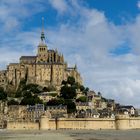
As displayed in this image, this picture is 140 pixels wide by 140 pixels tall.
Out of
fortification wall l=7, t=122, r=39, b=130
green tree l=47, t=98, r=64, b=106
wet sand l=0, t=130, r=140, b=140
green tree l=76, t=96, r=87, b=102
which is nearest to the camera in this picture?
wet sand l=0, t=130, r=140, b=140

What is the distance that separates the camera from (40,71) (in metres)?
113

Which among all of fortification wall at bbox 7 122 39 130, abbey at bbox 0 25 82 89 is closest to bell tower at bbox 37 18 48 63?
abbey at bbox 0 25 82 89

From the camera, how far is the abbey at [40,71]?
4424 inches

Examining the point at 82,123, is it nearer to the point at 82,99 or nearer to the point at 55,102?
the point at 55,102

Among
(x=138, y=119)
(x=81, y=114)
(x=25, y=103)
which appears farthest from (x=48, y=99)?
(x=138, y=119)

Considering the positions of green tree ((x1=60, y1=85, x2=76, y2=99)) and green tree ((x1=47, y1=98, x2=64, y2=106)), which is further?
green tree ((x1=60, y1=85, x2=76, y2=99))

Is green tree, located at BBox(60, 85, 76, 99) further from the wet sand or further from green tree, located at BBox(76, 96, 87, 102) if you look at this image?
the wet sand

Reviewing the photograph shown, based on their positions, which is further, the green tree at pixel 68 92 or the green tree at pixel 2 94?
the green tree at pixel 2 94

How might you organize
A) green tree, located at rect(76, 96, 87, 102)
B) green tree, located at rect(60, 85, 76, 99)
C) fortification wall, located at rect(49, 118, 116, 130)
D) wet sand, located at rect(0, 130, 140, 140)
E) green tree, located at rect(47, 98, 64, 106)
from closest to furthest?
wet sand, located at rect(0, 130, 140, 140) → fortification wall, located at rect(49, 118, 116, 130) → green tree, located at rect(47, 98, 64, 106) → green tree, located at rect(60, 85, 76, 99) → green tree, located at rect(76, 96, 87, 102)

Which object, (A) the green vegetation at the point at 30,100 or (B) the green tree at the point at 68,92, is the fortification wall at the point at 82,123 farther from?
(B) the green tree at the point at 68,92

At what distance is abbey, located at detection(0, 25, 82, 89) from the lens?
11238cm

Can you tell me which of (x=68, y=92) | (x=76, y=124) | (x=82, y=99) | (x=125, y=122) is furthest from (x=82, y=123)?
(x=82, y=99)

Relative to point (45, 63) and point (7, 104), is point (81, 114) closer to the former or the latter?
point (7, 104)

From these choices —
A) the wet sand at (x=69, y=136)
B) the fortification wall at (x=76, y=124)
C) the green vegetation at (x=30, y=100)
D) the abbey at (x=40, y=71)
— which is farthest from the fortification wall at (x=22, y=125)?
the abbey at (x=40, y=71)
